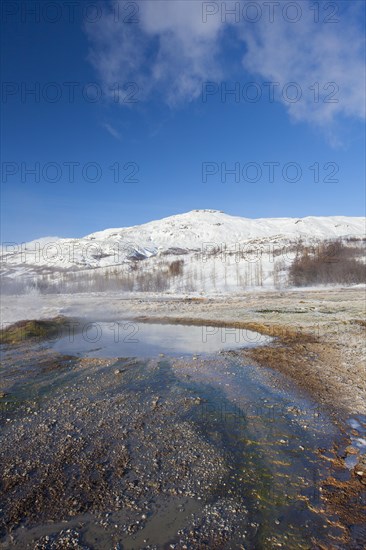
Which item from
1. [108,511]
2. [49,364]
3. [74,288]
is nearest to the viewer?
[108,511]

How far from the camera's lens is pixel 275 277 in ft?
230

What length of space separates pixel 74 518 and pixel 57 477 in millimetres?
1468

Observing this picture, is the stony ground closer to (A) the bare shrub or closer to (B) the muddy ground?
(B) the muddy ground

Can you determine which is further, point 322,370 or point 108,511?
point 322,370

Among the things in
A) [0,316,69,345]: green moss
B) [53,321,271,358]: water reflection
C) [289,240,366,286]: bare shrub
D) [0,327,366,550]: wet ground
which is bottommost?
[0,327,366,550]: wet ground

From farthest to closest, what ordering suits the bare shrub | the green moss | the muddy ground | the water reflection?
the bare shrub → the green moss → the water reflection → the muddy ground

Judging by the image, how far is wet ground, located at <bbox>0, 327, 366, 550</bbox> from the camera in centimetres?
589

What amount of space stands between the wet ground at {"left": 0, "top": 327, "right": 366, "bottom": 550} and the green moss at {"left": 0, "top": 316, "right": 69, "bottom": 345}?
1043cm

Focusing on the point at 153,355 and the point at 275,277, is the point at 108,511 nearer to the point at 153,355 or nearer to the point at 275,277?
the point at 153,355

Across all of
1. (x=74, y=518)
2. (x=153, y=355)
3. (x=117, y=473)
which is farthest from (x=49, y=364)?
(x=74, y=518)

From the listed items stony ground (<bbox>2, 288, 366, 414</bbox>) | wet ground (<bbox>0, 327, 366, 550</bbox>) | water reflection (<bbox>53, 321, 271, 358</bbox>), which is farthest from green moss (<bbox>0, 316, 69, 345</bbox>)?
wet ground (<bbox>0, 327, 366, 550</bbox>)

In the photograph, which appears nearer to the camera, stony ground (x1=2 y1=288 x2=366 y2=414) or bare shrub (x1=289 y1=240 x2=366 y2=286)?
stony ground (x1=2 y1=288 x2=366 y2=414)

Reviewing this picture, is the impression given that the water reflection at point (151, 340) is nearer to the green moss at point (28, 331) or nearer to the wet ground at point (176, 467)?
the green moss at point (28, 331)

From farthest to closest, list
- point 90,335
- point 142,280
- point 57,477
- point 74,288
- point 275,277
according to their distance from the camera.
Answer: point 74,288 → point 142,280 → point 275,277 → point 90,335 → point 57,477
